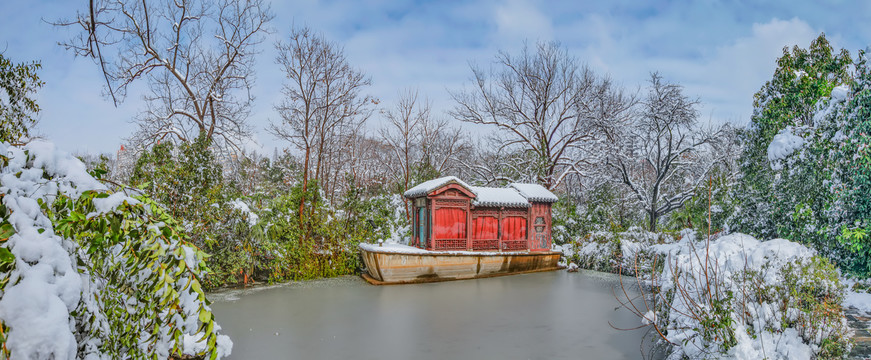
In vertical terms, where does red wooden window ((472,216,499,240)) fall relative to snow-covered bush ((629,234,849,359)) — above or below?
above

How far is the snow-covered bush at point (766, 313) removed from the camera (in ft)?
15.8

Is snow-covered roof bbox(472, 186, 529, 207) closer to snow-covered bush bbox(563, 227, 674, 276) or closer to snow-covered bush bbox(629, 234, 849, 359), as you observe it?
snow-covered bush bbox(563, 227, 674, 276)

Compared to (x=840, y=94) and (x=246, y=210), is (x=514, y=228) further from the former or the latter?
(x=840, y=94)

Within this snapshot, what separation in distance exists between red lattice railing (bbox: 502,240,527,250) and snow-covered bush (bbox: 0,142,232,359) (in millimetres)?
11895

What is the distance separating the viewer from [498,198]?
13.4m

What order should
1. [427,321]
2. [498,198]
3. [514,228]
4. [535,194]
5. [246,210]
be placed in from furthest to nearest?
[535,194], [514,228], [498,198], [246,210], [427,321]

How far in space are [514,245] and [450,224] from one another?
2.60 meters

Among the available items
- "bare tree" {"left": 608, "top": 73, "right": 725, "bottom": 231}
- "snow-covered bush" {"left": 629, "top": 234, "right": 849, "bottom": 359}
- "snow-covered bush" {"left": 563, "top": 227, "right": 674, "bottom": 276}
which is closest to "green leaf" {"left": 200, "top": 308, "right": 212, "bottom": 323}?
"snow-covered bush" {"left": 629, "top": 234, "right": 849, "bottom": 359}

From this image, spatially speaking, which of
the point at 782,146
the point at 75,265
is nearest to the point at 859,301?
the point at 782,146

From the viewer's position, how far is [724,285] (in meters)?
5.42

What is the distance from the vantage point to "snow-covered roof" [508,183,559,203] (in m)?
14.1

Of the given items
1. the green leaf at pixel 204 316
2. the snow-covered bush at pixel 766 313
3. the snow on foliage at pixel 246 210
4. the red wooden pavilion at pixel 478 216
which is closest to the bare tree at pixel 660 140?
the red wooden pavilion at pixel 478 216

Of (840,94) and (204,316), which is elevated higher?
(840,94)

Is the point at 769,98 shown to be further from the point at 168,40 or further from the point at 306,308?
the point at 168,40
